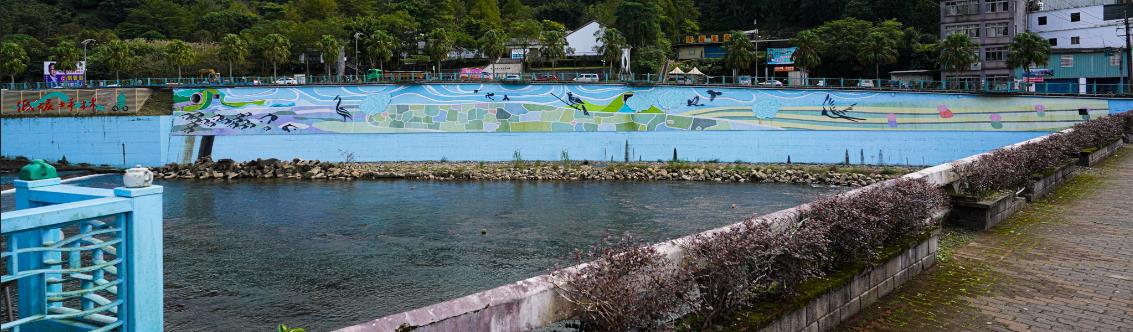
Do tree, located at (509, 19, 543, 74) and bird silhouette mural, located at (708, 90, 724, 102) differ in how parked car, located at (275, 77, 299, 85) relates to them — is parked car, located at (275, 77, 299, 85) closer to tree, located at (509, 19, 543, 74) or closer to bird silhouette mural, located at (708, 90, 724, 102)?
tree, located at (509, 19, 543, 74)

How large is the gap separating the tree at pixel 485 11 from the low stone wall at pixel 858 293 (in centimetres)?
6552

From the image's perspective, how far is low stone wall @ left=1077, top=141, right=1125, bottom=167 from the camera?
56.2ft

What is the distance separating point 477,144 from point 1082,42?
36.0 metres

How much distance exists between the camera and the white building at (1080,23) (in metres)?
46.0

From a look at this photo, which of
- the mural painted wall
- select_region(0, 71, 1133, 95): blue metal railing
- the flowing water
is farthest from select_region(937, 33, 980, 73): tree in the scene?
the mural painted wall

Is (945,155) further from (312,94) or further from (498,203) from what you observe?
(312,94)

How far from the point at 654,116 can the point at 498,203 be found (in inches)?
600

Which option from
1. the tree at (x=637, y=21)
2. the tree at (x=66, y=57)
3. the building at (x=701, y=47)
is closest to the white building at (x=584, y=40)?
the tree at (x=637, y=21)

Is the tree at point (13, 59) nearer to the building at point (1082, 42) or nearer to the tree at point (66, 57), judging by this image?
the tree at point (66, 57)

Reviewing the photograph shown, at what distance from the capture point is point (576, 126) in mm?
42969

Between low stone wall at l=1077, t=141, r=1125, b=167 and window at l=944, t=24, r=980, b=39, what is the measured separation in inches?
1233

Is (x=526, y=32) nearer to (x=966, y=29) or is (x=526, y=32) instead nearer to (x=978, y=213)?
(x=966, y=29)

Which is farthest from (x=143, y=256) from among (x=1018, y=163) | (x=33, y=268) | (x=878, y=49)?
(x=878, y=49)

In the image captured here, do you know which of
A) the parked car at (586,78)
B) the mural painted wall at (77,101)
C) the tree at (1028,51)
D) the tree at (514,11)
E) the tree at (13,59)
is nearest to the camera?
the tree at (1028,51)
